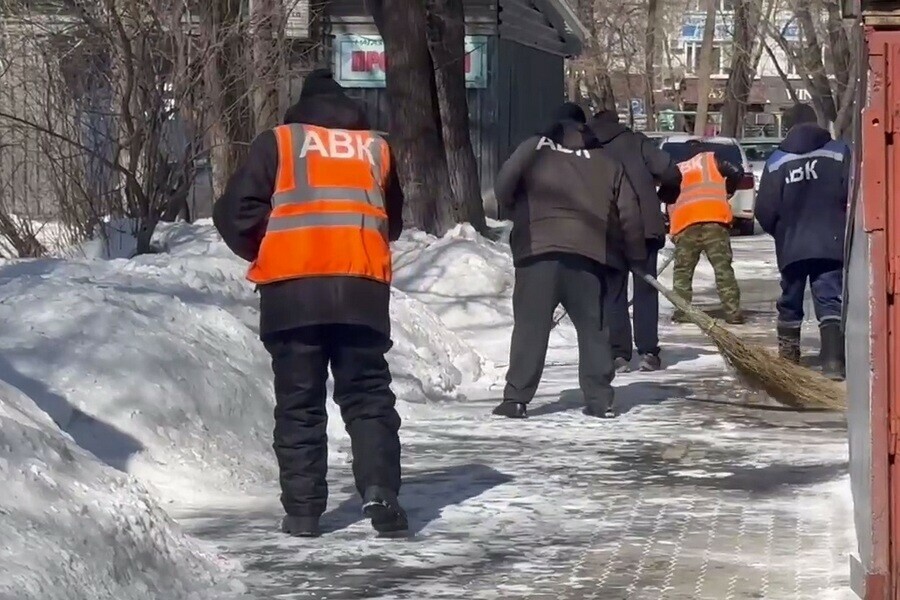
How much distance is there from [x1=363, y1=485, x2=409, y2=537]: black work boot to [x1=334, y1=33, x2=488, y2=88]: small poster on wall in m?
19.2

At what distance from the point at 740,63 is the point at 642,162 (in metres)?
35.0

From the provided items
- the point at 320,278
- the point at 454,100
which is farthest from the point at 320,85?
the point at 454,100

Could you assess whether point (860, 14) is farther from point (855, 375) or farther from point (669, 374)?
point (669, 374)

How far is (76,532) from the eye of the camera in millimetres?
5477

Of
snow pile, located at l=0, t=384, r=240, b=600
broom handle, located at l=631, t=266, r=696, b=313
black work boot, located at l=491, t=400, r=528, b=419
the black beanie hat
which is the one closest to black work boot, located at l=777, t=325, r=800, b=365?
broom handle, located at l=631, t=266, r=696, b=313

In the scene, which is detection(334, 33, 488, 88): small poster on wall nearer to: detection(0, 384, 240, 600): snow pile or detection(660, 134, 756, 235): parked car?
detection(660, 134, 756, 235): parked car

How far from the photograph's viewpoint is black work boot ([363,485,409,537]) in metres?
6.71

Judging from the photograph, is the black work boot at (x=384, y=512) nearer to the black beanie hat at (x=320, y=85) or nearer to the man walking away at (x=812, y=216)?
the black beanie hat at (x=320, y=85)

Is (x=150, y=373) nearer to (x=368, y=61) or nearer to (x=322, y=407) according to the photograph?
(x=322, y=407)

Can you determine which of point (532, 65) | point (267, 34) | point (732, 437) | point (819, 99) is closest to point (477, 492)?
point (732, 437)

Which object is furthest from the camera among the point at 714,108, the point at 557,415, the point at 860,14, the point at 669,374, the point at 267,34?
the point at 714,108

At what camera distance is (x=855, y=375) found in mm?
6031

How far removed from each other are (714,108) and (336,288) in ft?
258

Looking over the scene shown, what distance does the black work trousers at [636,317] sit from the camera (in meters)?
12.0
